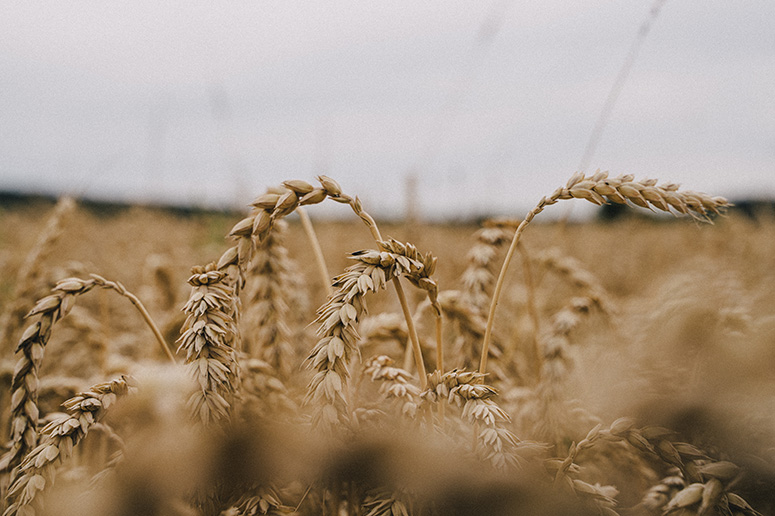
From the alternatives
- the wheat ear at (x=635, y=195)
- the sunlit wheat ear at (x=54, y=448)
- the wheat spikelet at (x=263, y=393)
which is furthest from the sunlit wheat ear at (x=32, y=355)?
the wheat ear at (x=635, y=195)

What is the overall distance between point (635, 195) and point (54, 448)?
1015 mm

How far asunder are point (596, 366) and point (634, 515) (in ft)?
3.02

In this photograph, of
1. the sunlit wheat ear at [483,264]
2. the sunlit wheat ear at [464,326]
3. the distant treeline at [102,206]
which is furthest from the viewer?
the distant treeline at [102,206]

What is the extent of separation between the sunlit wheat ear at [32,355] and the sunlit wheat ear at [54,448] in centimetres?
20

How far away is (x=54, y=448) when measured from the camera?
0.75 meters

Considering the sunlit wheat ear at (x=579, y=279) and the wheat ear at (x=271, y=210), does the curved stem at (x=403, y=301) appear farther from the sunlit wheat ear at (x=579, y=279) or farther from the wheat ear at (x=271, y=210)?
the sunlit wheat ear at (x=579, y=279)

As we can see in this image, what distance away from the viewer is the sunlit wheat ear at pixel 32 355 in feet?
3.04

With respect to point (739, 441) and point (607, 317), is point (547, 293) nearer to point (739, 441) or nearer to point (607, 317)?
point (607, 317)

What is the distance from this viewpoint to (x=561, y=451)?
1.31 m

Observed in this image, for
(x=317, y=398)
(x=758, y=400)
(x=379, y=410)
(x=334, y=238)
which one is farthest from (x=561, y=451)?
→ (x=334, y=238)

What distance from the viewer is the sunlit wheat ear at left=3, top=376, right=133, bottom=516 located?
29.1 inches

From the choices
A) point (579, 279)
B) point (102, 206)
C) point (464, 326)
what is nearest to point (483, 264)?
point (464, 326)

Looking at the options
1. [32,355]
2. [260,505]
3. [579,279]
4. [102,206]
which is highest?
[579,279]

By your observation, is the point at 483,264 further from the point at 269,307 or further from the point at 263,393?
the point at 263,393
